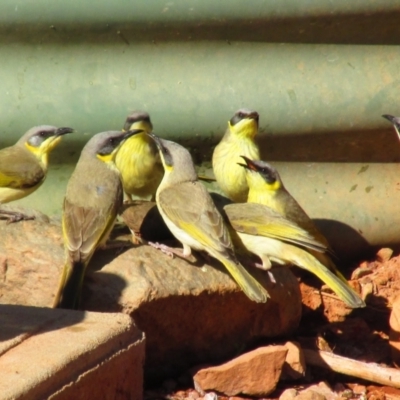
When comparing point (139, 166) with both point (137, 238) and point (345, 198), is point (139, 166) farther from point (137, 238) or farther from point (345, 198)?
point (345, 198)

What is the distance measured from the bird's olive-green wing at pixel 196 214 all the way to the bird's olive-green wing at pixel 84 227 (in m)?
0.34

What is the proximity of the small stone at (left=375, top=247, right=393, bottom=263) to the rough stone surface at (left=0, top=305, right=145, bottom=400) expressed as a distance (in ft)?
9.70

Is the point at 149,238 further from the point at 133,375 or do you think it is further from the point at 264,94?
the point at 133,375

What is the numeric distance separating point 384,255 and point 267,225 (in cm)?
129

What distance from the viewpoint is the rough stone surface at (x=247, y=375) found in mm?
5246

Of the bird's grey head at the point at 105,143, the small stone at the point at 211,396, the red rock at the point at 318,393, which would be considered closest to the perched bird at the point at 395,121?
the bird's grey head at the point at 105,143

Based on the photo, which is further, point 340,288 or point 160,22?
point 160,22

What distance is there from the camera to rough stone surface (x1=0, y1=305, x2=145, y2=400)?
3748mm

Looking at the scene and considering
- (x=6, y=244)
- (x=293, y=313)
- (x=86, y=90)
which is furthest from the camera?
(x=86, y=90)

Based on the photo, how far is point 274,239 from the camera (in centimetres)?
610

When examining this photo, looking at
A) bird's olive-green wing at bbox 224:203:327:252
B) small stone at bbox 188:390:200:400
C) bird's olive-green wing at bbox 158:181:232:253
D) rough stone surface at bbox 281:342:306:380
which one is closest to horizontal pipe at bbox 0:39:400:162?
bird's olive-green wing at bbox 158:181:232:253

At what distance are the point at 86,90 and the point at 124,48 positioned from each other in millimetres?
370

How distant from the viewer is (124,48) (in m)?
6.38

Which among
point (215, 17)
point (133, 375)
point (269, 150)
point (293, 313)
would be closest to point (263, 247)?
point (293, 313)
